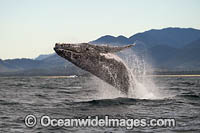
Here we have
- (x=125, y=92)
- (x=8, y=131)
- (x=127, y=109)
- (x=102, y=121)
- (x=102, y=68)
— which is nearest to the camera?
(x=8, y=131)

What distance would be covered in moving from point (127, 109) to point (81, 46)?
→ 356 cm

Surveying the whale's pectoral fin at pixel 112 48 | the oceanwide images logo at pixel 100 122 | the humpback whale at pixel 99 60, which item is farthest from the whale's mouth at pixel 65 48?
the oceanwide images logo at pixel 100 122

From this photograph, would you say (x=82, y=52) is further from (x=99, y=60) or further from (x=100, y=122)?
(x=100, y=122)

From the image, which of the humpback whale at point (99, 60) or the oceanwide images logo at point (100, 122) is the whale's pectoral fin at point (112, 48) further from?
the oceanwide images logo at point (100, 122)

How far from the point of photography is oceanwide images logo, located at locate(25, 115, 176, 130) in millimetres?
9930

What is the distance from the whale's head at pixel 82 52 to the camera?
524 inches

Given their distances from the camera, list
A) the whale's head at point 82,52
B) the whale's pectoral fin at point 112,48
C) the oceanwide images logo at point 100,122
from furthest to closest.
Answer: the whale's head at point 82,52 < the whale's pectoral fin at point 112,48 < the oceanwide images logo at point 100,122

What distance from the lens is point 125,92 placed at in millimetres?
15781

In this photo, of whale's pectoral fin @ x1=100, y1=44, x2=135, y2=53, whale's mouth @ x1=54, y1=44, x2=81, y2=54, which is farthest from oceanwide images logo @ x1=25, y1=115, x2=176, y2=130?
whale's pectoral fin @ x1=100, y1=44, x2=135, y2=53

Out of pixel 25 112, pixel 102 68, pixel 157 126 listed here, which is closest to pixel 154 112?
pixel 157 126

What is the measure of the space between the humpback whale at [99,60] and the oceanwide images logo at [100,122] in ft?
11.5

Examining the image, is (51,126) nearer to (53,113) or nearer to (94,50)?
(53,113)

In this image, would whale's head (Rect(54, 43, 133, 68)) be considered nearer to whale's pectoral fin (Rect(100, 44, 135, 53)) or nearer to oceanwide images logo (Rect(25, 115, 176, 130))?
whale's pectoral fin (Rect(100, 44, 135, 53))

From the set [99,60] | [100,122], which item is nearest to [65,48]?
[99,60]
